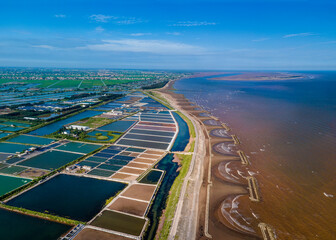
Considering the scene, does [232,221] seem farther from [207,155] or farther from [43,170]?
[43,170]

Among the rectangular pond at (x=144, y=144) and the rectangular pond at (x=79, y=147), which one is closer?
the rectangular pond at (x=79, y=147)

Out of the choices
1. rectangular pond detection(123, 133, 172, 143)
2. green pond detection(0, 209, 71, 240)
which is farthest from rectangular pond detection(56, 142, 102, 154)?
green pond detection(0, 209, 71, 240)

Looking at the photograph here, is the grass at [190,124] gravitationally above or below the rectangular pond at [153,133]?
above

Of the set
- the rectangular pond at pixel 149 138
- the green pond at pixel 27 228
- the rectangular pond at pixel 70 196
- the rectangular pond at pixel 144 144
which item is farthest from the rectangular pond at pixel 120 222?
the rectangular pond at pixel 149 138

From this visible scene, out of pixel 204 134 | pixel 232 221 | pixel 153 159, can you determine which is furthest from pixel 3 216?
pixel 204 134

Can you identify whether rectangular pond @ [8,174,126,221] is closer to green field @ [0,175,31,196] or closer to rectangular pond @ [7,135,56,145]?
green field @ [0,175,31,196]

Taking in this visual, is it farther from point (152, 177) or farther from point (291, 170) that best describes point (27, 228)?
point (291, 170)

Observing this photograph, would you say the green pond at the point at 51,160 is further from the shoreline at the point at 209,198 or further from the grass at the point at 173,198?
the shoreline at the point at 209,198
